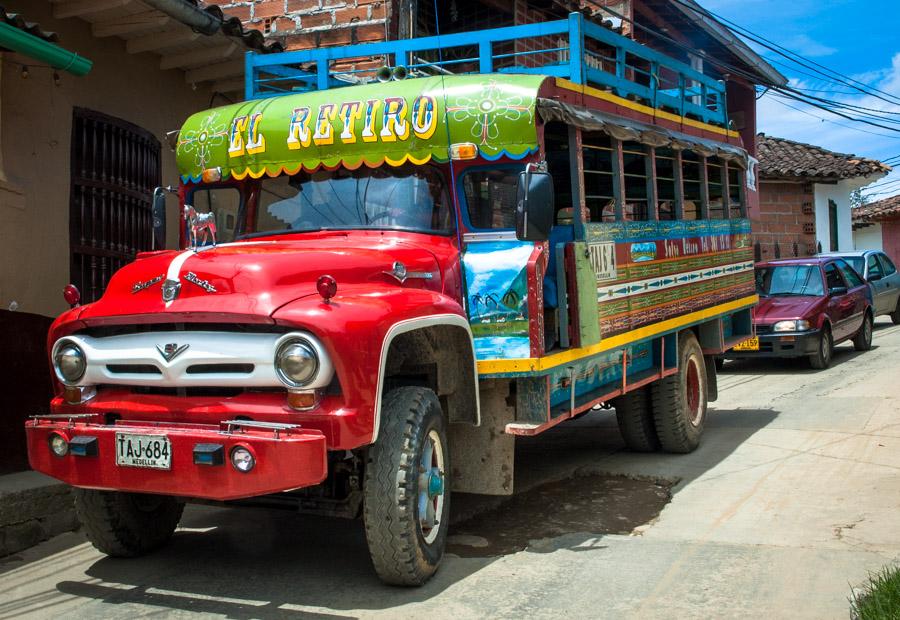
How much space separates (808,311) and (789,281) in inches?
48.4

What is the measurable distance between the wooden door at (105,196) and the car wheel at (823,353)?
32.1 ft

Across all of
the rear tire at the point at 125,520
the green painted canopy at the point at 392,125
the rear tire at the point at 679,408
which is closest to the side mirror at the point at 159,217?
the green painted canopy at the point at 392,125

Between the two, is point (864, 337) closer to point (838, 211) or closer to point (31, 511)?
point (838, 211)

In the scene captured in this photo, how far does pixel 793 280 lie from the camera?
1512 cm

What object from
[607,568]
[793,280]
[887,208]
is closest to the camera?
[607,568]

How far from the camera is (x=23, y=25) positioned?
635 cm

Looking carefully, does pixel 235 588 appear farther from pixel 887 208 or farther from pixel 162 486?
pixel 887 208

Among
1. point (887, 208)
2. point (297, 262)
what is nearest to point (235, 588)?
point (297, 262)

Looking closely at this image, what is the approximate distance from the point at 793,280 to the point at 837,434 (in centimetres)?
672

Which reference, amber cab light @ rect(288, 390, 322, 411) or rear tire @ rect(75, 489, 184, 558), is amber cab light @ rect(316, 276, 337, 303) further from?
rear tire @ rect(75, 489, 184, 558)

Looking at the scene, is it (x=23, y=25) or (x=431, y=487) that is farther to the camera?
(x=23, y=25)

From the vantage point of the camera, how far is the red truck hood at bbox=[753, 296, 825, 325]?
13970mm

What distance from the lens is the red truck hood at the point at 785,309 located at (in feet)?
45.8

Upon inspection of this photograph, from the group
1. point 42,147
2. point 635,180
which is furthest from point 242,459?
point 42,147
